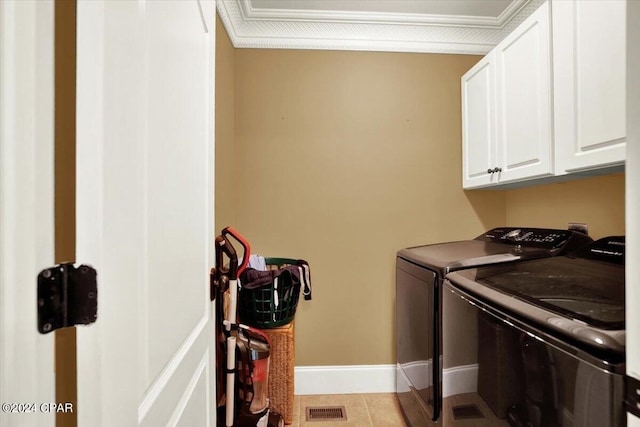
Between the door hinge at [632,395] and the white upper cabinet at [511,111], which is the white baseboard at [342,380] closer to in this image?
the white upper cabinet at [511,111]

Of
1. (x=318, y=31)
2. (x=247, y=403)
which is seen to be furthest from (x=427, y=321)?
(x=318, y=31)

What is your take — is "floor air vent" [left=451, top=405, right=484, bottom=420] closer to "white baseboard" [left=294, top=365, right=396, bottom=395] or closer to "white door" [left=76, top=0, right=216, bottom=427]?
"white door" [left=76, top=0, right=216, bottom=427]

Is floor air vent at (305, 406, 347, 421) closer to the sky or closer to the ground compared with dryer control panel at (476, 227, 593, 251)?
closer to the ground

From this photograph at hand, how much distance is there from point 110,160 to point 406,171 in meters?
2.13

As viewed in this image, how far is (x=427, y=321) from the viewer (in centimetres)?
158

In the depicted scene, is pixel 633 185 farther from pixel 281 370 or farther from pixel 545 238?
pixel 281 370

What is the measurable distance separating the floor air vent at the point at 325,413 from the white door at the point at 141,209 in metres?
1.22

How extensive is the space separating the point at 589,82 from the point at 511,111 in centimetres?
51

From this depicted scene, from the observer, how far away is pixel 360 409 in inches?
82.4

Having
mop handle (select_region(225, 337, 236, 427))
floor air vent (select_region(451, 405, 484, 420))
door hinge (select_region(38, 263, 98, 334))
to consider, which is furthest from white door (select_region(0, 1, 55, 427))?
floor air vent (select_region(451, 405, 484, 420))

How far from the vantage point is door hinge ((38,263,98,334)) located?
412 mm

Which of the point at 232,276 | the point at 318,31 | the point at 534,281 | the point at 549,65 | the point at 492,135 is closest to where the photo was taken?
the point at 534,281

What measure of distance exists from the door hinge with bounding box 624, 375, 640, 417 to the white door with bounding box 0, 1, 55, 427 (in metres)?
0.94

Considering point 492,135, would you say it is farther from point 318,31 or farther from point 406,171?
point 318,31
